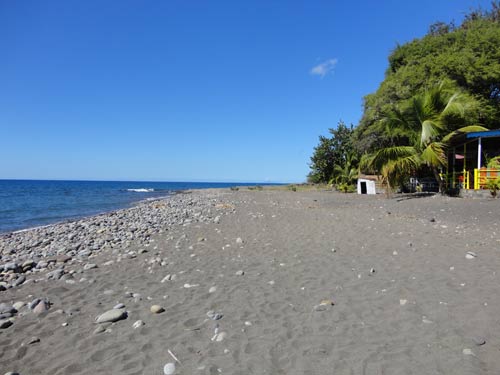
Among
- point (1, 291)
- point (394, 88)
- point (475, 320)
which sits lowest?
point (1, 291)

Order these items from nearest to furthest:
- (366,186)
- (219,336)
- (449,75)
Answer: (219,336) < (449,75) < (366,186)

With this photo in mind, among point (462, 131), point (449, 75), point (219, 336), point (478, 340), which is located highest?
point (449, 75)

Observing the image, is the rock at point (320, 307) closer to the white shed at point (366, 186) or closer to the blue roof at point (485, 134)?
the blue roof at point (485, 134)

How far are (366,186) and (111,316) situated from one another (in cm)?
2132

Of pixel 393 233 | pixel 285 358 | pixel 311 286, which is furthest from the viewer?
pixel 393 233

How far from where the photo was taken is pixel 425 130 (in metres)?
14.7

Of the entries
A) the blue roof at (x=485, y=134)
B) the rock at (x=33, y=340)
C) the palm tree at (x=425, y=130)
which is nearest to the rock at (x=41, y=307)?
the rock at (x=33, y=340)

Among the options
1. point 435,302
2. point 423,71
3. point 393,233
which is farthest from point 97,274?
point 423,71

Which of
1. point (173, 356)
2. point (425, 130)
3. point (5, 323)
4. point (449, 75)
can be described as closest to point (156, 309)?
point (173, 356)

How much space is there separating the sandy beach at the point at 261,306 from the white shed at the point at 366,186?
1514 centimetres

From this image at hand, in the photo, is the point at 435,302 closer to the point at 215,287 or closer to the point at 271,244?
the point at 215,287

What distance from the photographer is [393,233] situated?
700 centimetres

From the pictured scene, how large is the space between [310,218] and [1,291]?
7.84 meters

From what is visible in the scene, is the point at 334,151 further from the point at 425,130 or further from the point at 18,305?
the point at 18,305
